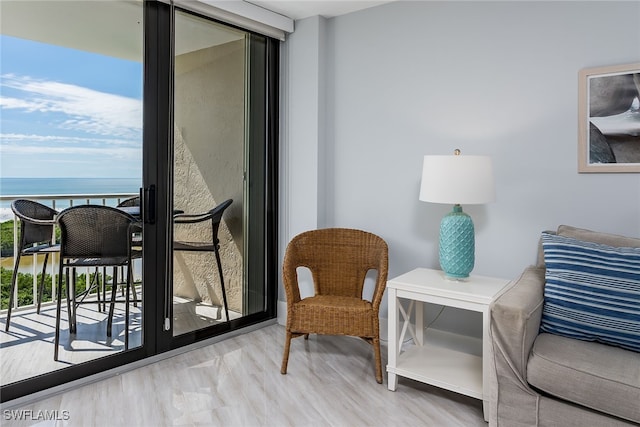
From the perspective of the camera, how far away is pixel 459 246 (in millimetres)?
2422

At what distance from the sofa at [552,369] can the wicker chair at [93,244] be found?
207 cm

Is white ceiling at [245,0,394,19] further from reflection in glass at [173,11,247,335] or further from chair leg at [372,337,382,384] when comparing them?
chair leg at [372,337,382,384]

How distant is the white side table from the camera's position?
7.11ft

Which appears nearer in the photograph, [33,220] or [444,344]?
[33,220]

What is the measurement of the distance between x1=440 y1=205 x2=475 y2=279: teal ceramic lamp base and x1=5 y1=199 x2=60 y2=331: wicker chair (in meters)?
2.16

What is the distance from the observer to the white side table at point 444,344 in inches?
85.3

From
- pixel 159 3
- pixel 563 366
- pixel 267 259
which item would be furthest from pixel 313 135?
pixel 563 366

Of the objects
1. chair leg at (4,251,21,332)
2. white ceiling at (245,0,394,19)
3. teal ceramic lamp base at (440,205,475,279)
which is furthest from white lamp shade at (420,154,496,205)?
chair leg at (4,251,21,332)

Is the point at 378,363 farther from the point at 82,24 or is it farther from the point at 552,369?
the point at 82,24

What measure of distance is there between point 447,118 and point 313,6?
1257 mm

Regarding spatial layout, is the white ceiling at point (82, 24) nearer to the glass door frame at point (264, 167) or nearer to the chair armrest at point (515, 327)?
the glass door frame at point (264, 167)

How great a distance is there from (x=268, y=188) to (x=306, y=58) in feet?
3.43

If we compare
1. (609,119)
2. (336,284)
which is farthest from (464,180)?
(336,284)

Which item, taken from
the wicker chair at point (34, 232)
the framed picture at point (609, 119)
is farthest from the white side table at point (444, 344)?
the wicker chair at point (34, 232)
